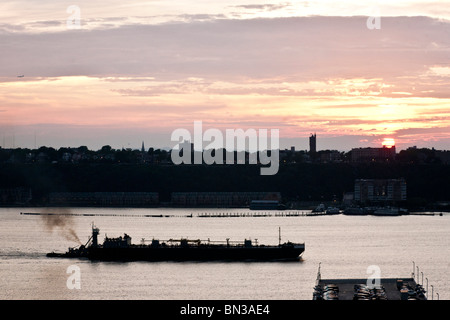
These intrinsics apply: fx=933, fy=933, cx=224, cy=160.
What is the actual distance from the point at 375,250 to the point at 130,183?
382 feet

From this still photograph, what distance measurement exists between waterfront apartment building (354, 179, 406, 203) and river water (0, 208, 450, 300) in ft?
189

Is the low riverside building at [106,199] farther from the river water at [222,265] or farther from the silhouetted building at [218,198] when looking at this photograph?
the river water at [222,265]

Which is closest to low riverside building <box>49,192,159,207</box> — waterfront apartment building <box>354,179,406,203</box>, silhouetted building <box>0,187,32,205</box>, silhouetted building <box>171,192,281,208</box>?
silhouetted building <box>171,192,281,208</box>

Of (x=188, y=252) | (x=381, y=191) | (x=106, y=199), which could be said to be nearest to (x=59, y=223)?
(x=188, y=252)

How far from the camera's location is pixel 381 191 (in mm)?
166625

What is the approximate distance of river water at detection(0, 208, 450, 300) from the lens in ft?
156

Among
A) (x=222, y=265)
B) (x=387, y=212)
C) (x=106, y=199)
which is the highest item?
(x=106, y=199)

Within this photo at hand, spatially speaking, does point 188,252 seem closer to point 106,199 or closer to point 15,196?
point 106,199

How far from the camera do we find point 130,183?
184 m

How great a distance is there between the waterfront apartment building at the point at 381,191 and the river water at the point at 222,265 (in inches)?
2273

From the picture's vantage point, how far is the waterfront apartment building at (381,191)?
165 metres

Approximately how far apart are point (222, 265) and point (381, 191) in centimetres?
10880

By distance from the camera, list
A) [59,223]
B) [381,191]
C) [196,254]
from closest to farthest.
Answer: [196,254], [59,223], [381,191]

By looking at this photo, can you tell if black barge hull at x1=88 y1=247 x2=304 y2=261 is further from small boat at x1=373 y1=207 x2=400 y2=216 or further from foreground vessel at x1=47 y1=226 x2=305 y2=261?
small boat at x1=373 y1=207 x2=400 y2=216
